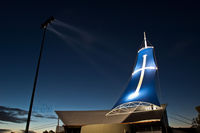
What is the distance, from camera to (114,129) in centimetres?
1839

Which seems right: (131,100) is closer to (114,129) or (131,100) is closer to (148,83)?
(148,83)

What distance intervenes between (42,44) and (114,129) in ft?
42.6

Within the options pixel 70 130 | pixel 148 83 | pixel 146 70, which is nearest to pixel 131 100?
pixel 148 83

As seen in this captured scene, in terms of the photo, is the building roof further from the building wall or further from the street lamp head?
the street lamp head

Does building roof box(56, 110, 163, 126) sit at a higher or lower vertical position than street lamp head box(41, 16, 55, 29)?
lower

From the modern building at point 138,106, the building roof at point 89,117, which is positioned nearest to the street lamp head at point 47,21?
the modern building at point 138,106

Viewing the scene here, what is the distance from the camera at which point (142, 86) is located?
15.1 metres

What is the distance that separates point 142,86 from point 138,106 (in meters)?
4.50

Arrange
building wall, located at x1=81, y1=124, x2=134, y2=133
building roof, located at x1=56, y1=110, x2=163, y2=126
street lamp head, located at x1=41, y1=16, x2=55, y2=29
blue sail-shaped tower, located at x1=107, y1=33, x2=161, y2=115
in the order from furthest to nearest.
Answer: building roof, located at x1=56, y1=110, x2=163, y2=126 < building wall, located at x1=81, y1=124, x2=134, y2=133 < blue sail-shaped tower, located at x1=107, y1=33, x2=161, y2=115 < street lamp head, located at x1=41, y1=16, x2=55, y2=29

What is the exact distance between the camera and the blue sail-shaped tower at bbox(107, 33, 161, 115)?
44.1 ft

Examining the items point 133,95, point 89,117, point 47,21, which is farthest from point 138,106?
point 47,21

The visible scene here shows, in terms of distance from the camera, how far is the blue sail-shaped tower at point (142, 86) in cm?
1343

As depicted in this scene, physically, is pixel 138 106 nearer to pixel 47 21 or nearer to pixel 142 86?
pixel 142 86

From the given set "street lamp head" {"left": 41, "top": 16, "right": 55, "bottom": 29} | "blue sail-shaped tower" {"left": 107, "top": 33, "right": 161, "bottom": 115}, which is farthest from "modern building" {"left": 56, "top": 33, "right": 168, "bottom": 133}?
"street lamp head" {"left": 41, "top": 16, "right": 55, "bottom": 29}
